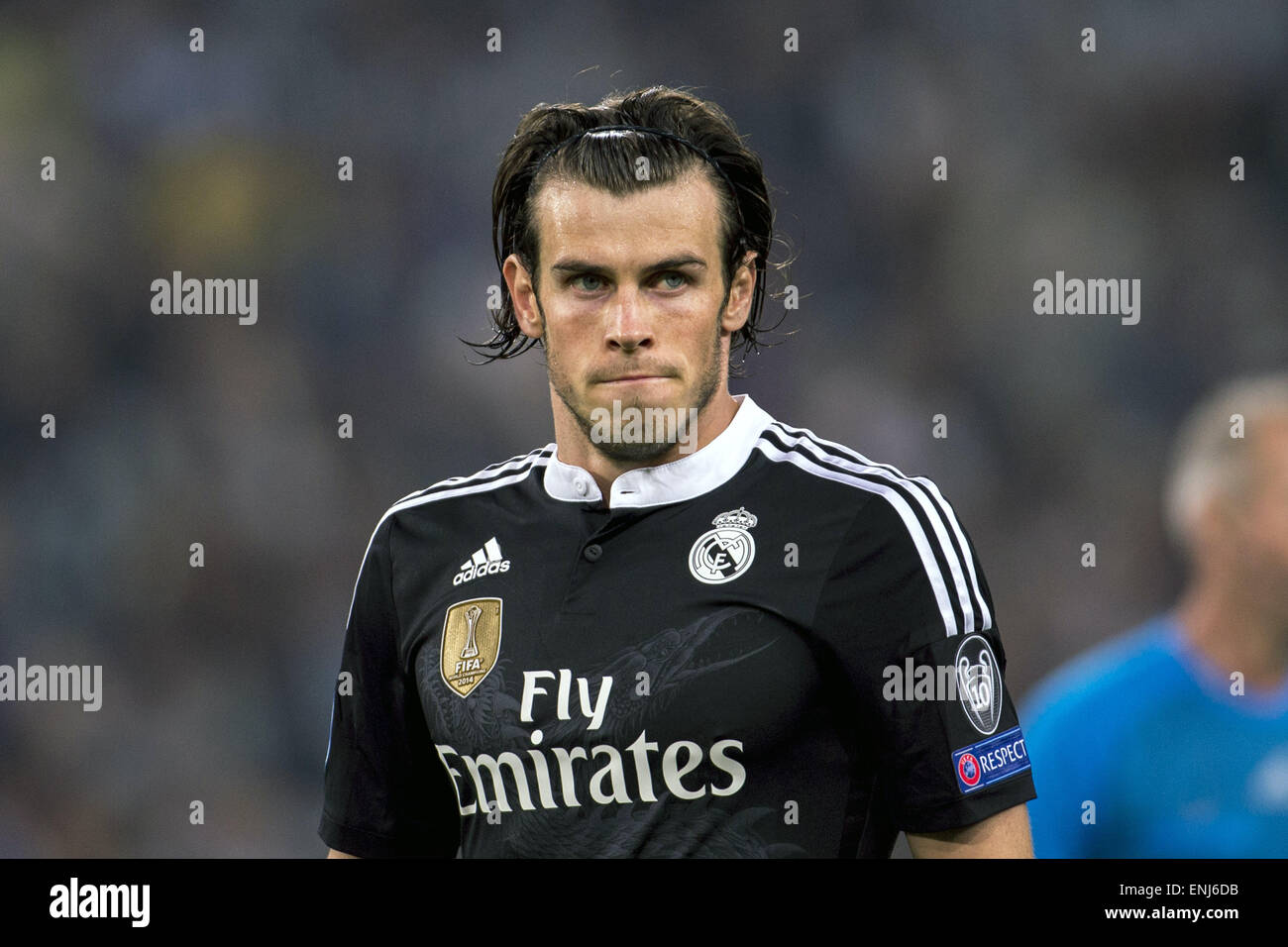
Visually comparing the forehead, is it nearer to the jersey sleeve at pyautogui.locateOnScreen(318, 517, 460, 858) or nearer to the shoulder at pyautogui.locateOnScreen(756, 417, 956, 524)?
the shoulder at pyautogui.locateOnScreen(756, 417, 956, 524)

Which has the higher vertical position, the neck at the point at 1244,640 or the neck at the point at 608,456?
the neck at the point at 608,456

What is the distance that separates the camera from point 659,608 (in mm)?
2721

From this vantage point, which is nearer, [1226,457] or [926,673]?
[926,673]

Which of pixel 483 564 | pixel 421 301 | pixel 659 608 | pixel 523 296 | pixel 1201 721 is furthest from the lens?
pixel 421 301

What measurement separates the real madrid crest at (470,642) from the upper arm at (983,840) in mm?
799

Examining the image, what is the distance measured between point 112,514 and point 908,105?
4023 millimetres

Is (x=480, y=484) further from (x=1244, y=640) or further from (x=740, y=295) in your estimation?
(x=1244, y=640)

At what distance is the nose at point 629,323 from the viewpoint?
8.95 feet

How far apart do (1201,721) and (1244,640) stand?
258 mm

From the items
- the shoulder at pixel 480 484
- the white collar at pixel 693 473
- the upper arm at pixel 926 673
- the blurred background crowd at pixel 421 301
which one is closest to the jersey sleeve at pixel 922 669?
the upper arm at pixel 926 673

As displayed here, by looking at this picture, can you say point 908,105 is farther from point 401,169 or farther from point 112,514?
point 112,514

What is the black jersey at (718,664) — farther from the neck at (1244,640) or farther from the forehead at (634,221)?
the neck at (1244,640)

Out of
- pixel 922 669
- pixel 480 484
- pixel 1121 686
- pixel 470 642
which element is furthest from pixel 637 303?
pixel 1121 686
